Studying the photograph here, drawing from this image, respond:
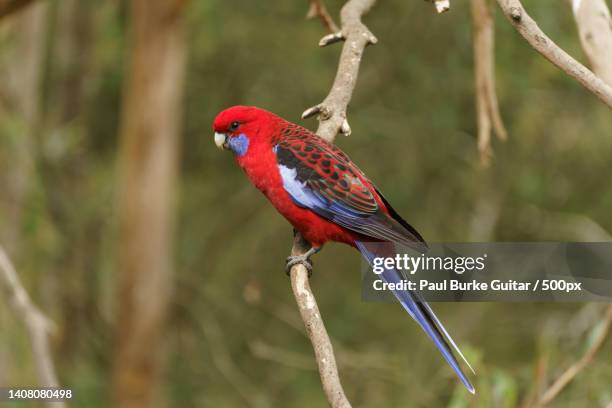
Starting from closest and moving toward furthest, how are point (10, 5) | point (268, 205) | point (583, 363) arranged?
point (583, 363)
point (10, 5)
point (268, 205)

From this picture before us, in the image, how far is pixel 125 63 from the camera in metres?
7.16

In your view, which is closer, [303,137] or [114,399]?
[303,137]

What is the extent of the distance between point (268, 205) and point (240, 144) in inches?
171

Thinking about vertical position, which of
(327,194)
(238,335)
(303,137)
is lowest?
(238,335)

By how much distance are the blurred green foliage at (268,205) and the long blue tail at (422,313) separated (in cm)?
312

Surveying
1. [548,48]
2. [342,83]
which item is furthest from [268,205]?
[548,48]

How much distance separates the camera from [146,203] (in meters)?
5.86

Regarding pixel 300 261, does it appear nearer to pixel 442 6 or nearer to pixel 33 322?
pixel 442 6

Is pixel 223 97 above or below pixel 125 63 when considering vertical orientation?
below

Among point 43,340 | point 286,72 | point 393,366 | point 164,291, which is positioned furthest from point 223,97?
point 43,340

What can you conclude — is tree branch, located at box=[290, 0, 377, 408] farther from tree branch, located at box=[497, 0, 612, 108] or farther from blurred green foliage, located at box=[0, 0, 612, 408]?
blurred green foliage, located at box=[0, 0, 612, 408]

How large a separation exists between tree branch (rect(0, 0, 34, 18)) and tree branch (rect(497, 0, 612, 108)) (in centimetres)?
209

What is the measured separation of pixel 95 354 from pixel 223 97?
8.22ft

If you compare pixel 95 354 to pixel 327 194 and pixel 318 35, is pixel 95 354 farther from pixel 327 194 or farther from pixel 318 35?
pixel 327 194
